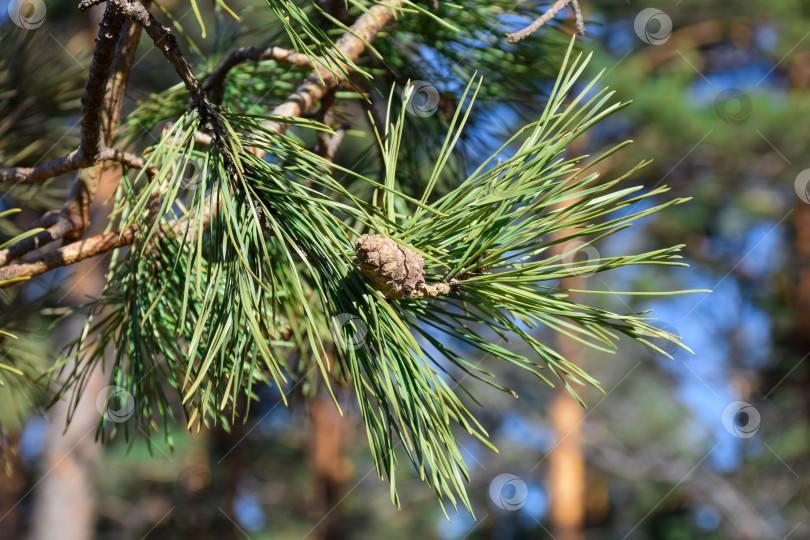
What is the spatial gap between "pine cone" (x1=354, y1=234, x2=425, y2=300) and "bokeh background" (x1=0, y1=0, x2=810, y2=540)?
10.4 feet

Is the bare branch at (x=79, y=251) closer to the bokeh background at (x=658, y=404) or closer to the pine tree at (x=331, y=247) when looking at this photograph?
the pine tree at (x=331, y=247)

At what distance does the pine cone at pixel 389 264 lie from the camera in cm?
47

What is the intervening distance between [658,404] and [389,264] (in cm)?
889

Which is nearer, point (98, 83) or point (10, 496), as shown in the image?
point (98, 83)

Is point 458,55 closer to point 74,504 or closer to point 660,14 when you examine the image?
point 74,504

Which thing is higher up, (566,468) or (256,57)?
(256,57)

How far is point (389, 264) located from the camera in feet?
1.56

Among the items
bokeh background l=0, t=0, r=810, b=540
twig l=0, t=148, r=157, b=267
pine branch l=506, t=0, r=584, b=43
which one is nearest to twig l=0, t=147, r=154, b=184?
twig l=0, t=148, r=157, b=267

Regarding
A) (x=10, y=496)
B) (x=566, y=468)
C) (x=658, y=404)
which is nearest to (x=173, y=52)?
(x=566, y=468)

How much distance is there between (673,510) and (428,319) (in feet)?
27.4

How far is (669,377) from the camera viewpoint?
25.1ft

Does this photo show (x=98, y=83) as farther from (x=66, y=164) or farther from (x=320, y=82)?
(x=320, y=82)

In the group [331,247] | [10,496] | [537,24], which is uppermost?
[537,24]

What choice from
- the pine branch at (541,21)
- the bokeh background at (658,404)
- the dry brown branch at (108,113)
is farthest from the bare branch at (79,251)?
the bokeh background at (658,404)
